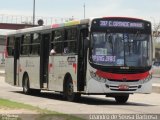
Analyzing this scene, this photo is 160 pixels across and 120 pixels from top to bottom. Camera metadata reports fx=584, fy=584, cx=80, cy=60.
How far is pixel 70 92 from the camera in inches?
875

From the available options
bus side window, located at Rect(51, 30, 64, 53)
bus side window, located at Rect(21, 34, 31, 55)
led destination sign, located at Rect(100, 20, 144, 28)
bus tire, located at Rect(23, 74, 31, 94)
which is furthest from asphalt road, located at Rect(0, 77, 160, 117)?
bus side window, located at Rect(21, 34, 31, 55)

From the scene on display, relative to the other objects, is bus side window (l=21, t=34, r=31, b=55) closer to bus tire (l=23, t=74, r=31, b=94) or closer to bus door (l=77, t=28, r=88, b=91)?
bus tire (l=23, t=74, r=31, b=94)

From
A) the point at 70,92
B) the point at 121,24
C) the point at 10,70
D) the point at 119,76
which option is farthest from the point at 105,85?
the point at 10,70

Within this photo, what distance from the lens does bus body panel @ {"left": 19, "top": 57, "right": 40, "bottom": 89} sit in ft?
85.4

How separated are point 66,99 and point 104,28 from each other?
3.93m

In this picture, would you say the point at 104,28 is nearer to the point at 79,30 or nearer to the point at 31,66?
the point at 79,30

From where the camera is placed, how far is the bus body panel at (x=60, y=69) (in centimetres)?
2169

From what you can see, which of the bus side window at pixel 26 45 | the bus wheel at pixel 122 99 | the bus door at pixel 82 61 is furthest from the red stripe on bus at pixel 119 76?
the bus side window at pixel 26 45

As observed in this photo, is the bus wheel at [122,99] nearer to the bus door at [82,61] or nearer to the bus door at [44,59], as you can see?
the bus door at [82,61]

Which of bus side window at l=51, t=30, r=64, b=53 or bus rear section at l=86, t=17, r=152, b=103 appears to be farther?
bus side window at l=51, t=30, r=64, b=53

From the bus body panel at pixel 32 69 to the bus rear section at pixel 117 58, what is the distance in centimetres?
568

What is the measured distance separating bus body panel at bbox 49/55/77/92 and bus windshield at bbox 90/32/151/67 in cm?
134

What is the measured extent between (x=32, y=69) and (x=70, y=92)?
4.84 metres

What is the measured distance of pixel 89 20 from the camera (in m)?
20.7
